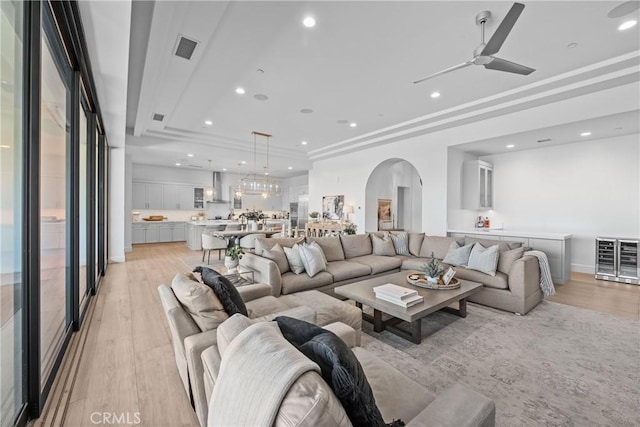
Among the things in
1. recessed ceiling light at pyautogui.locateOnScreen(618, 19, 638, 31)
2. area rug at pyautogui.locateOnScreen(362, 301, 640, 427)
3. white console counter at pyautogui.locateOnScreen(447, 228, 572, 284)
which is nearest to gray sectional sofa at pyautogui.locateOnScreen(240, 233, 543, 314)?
area rug at pyautogui.locateOnScreen(362, 301, 640, 427)

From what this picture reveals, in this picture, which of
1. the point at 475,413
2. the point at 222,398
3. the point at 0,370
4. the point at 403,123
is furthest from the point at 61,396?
the point at 403,123

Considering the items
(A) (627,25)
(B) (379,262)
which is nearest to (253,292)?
(B) (379,262)

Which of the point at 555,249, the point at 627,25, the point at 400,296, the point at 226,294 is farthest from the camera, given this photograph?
the point at 555,249

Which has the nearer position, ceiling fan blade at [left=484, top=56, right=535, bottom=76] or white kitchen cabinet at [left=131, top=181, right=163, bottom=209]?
ceiling fan blade at [left=484, top=56, right=535, bottom=76]

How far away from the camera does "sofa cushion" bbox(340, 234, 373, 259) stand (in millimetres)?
4793

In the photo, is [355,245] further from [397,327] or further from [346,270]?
[397,327]

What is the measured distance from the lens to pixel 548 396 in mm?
1969

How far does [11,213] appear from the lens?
4.74 feet

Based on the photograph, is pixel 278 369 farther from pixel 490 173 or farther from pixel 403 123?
pixel 490 173

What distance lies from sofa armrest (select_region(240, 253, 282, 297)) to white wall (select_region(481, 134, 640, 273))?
20.3 feet

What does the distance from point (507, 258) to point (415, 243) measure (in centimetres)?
159

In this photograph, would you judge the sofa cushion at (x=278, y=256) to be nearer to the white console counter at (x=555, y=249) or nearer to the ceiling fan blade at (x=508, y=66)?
the ceiling fan blade at (x=508, y=66)

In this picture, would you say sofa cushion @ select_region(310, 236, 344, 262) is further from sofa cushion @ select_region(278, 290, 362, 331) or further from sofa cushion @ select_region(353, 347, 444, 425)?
sofa cushion @ select_region(353, 347, 444, 425)

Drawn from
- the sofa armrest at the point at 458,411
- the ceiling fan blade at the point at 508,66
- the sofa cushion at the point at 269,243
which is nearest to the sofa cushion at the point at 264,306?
the sofa cushion at the point at 269,243
